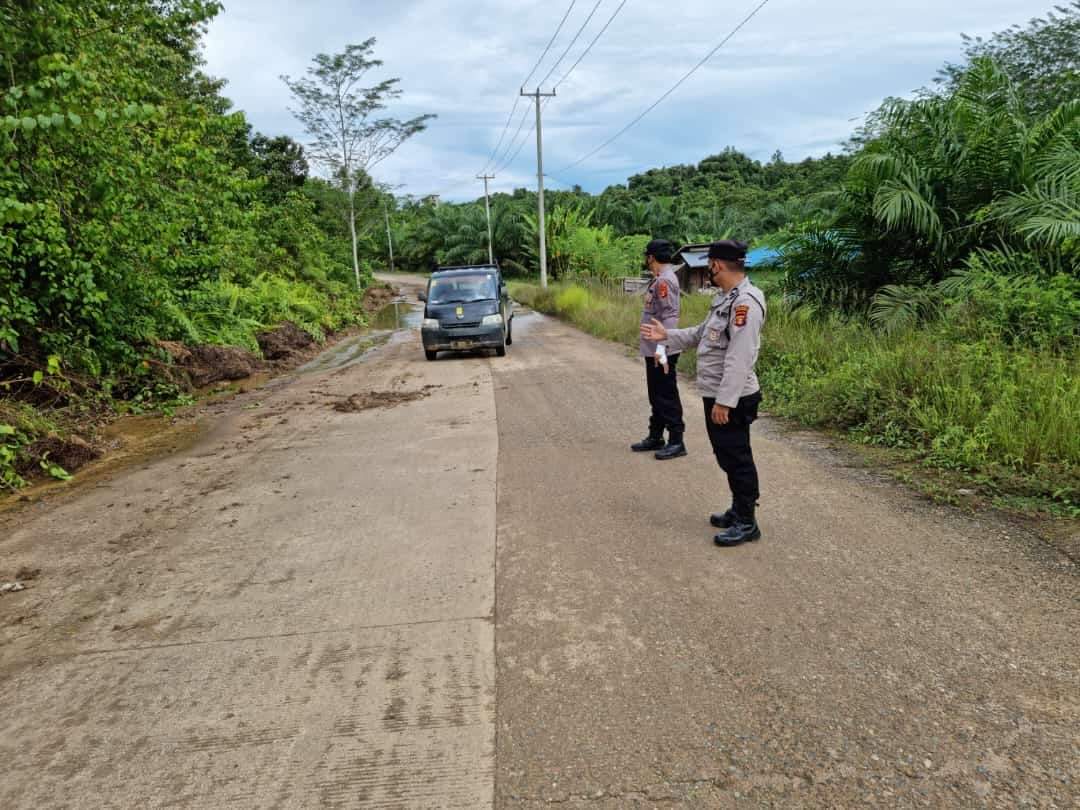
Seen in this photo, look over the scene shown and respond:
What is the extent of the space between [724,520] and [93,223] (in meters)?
7.44

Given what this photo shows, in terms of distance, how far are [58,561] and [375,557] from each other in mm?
2028

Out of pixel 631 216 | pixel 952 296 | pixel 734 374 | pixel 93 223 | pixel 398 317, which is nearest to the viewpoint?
pixel 734 374

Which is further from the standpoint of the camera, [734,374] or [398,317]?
[398,317]

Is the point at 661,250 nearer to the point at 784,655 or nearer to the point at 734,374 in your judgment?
the point at 734,374

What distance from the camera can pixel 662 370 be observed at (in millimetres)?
5980

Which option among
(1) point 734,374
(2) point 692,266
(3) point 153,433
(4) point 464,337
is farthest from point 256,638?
(2) point 692,266

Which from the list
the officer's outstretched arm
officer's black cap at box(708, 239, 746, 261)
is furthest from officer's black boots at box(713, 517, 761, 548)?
officer's black cap at box(708, 239, 746, 261)

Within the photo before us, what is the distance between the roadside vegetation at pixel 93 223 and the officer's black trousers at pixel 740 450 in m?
4.35

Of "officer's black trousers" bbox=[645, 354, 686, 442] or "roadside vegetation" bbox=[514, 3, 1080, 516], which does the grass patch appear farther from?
"officer's black trousers" bbox=[645, 354, 686, 442]

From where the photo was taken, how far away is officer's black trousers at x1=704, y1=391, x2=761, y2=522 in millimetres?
3982

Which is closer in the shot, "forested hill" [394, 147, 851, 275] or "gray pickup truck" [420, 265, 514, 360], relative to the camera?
"gray pickup truck" [420, 265, 514, 360]

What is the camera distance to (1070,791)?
209 cm

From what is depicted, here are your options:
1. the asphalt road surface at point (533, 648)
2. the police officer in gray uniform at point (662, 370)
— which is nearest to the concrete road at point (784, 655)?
the asphalt road surface at point (533, 648)

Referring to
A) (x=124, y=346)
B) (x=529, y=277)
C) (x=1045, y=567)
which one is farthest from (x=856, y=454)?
(x=529, y=277)
